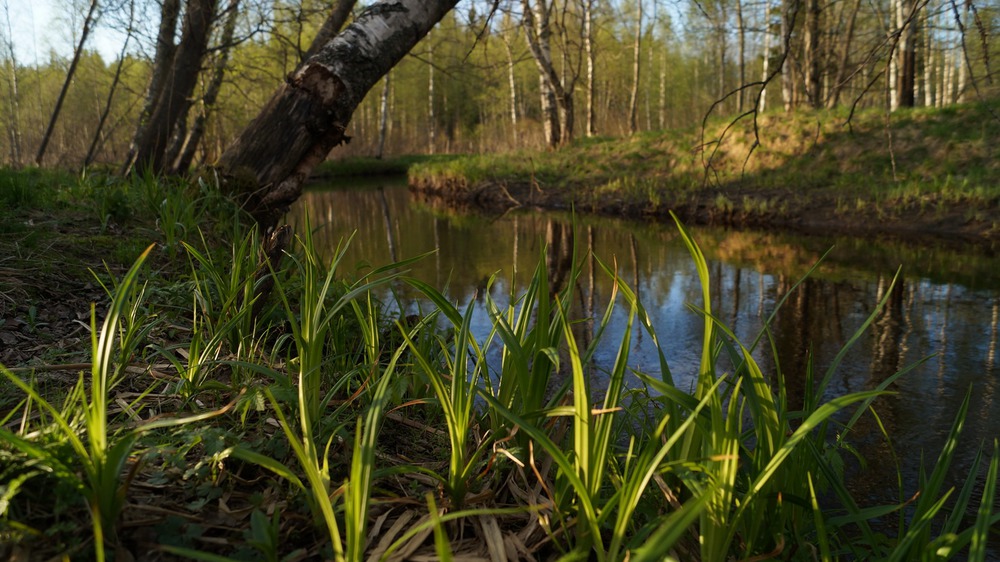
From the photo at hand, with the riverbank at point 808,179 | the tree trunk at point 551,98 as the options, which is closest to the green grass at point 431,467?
the riverbank at point 808,179

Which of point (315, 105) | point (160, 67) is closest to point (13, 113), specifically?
point (160, 67)

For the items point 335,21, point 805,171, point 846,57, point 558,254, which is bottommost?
point 558,254

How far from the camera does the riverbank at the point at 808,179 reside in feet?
25.1

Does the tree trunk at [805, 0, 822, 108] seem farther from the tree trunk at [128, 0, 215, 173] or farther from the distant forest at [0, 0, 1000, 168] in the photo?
the tree trunk at [128, 0, 215, 173]

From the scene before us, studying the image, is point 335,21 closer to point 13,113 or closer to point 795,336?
point 795,336

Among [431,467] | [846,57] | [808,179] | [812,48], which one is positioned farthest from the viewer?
[808,179]

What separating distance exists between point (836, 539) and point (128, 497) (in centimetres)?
169

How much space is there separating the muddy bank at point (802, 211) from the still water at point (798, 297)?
2.01 feet

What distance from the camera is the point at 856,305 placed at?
15.2 feet

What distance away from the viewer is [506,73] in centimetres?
2991

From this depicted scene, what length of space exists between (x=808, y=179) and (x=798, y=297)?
532cm

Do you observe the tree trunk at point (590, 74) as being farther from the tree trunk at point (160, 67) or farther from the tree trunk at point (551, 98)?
the tree trunk at point (160, 67)

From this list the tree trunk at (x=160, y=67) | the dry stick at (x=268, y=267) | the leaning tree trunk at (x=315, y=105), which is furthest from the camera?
the tree trunk at (x=160, y=67)

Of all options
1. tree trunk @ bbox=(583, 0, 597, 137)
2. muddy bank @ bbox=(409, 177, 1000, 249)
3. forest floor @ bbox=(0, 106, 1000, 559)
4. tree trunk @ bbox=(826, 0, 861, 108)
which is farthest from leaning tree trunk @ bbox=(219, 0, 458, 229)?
tree trunk @ bbox=(583, 0, 597, 137)
